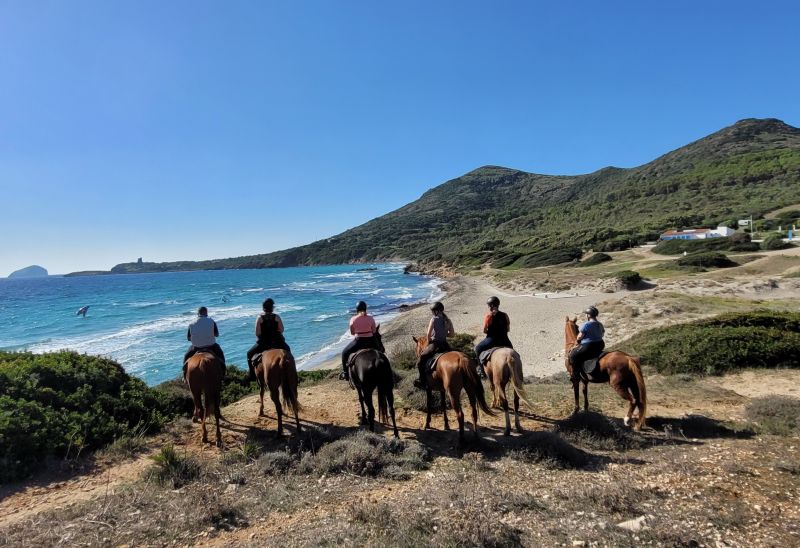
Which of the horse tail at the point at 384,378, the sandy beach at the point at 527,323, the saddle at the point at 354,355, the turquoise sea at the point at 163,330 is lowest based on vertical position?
the sandy beach at the point at 527,323

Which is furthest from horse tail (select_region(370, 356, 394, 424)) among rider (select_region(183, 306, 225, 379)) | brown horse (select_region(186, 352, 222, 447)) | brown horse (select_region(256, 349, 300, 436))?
rider (select_region(183, 306, 225, 379))

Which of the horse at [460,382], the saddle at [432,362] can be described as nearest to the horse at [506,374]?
the horse at [460,382]

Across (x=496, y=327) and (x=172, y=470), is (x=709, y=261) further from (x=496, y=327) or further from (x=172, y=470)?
(x=172, y=470)

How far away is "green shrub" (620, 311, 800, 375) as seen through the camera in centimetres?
1140

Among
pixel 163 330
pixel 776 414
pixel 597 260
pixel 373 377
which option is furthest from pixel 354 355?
pixel 597 260

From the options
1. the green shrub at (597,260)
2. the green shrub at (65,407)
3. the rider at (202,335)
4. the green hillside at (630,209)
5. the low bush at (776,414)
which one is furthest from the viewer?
the green hillside at (630,209)

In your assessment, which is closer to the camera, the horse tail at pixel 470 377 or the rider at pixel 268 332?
the horse tail at pixel 470 377

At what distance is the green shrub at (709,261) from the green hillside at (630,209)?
1974 cm

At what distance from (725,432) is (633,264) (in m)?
44.5

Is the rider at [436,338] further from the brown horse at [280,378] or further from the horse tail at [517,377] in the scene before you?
the brown horse at [280,378]

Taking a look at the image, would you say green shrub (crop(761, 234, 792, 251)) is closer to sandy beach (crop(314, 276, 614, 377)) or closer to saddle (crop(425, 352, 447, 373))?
sandy beach (crop(314, 276, 614, 377))

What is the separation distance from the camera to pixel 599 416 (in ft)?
24.2

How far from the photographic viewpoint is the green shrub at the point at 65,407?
621cm

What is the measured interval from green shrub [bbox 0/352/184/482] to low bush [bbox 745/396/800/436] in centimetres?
1169
